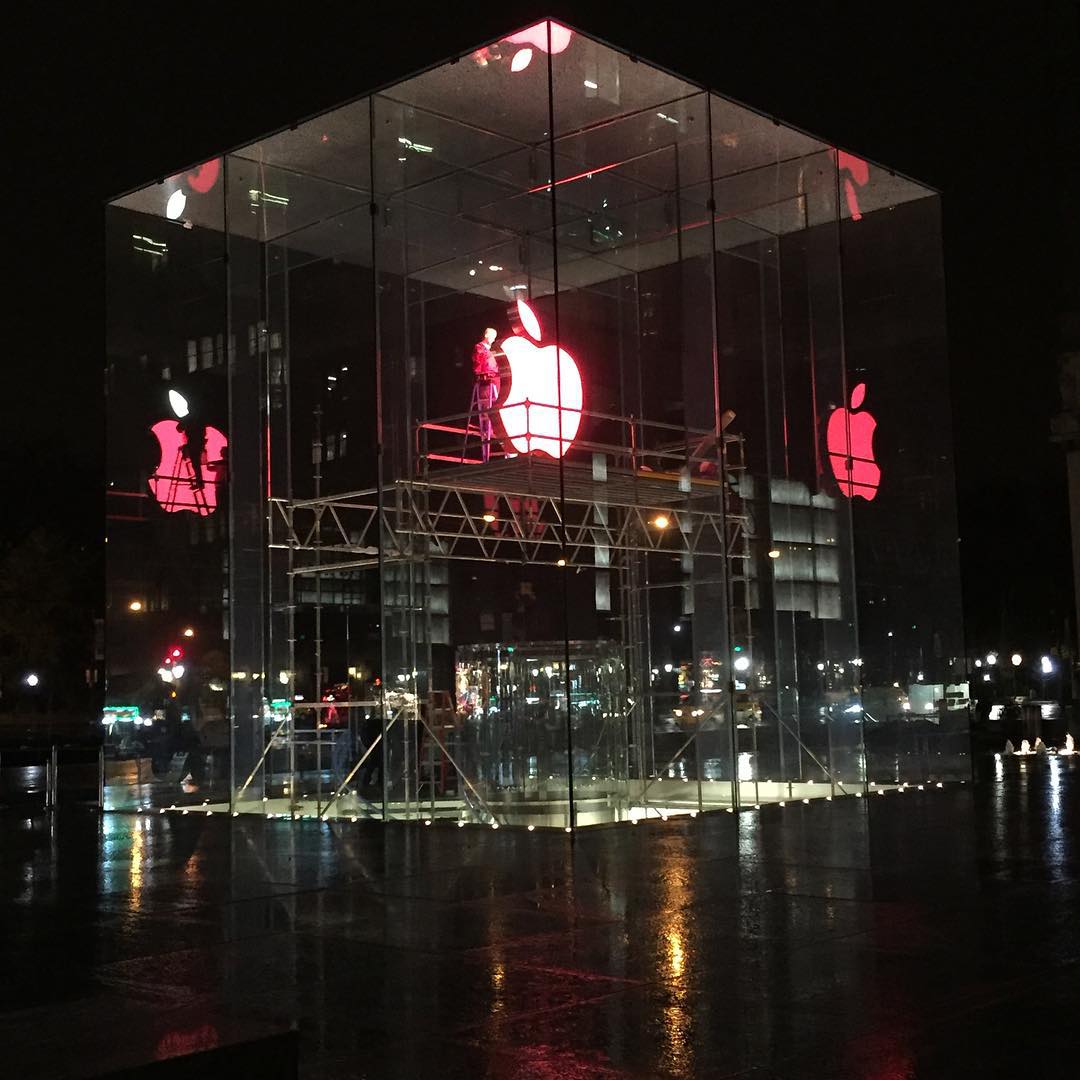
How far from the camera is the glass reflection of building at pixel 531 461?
60.7ft

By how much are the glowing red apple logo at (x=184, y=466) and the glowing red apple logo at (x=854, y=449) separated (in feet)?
27.6

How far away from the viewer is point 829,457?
2125cm

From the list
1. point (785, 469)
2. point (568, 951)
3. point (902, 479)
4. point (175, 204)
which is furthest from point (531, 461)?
point (568, 951)

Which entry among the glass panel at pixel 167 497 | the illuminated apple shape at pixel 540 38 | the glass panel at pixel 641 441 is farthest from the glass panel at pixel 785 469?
the glass panel at pixel 167 497

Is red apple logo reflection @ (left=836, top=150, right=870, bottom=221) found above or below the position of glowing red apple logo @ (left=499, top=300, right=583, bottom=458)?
above

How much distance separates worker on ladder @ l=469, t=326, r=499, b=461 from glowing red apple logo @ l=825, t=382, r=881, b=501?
16.8 feet

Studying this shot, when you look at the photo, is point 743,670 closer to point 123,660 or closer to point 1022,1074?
point 123,660

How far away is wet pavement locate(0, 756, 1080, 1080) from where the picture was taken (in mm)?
6621

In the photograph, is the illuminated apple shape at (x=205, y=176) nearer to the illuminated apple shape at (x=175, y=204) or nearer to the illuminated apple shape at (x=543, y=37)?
the illuminated apple shape at (x=175, y=204)

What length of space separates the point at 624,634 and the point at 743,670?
183 cm

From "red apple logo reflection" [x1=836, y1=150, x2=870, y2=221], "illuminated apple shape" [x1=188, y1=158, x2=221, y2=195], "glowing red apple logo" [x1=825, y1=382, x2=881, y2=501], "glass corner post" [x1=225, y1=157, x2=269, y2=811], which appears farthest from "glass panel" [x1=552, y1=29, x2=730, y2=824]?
"illuminated apple shape" [x1=188, y1=158, x2=221, y2=195]

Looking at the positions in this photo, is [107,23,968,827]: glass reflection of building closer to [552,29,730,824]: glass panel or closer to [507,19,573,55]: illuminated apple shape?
[552,29,730,824]: glass panel

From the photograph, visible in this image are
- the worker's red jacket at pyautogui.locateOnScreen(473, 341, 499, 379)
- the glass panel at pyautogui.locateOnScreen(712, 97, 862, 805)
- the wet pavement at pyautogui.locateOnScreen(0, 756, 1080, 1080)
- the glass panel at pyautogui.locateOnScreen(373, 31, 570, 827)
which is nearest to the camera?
the wet pavement at pyautogui.locateOnScreen(0, 756, 1080, 1080)

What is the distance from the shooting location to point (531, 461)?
57.3 feet
